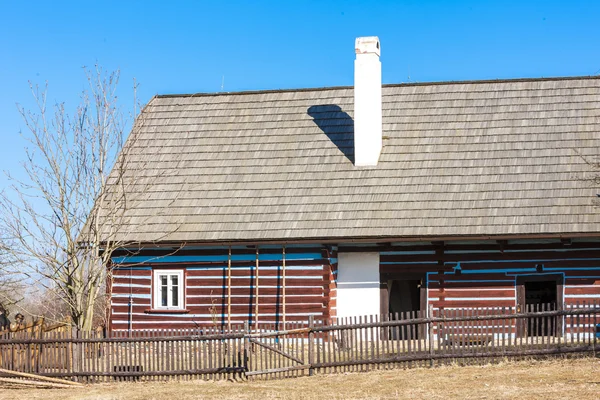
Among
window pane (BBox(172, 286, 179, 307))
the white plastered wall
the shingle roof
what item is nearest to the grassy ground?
the shingle roof

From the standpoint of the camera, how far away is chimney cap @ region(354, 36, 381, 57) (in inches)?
1023

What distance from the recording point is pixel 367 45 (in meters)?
26.0

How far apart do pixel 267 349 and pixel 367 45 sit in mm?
10292

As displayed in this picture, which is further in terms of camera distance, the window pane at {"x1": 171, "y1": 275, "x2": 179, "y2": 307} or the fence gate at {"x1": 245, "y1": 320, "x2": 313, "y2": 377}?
the window pane at {"x1": 171, "y1": 275, "x2": 179, "y2": 307}

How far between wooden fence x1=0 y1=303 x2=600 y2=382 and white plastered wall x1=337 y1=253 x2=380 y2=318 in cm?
432

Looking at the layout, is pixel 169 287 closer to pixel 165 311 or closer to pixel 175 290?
pixel 175 290

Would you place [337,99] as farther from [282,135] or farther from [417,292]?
[417,292]

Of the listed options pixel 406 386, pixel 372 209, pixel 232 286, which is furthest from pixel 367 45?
pixel 406 386

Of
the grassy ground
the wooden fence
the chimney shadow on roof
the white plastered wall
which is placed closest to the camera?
the grassy ground

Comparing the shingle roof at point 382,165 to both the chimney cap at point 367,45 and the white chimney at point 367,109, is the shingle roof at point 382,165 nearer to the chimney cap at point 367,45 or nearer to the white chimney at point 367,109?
the white chimney at point 367,109

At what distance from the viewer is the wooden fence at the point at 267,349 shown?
18359mm

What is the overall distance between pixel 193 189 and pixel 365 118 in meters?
4.75

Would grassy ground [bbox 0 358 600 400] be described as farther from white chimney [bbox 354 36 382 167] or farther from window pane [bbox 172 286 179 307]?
white chimney [bbox 354 36 382 167]

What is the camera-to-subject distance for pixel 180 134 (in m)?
27.8
